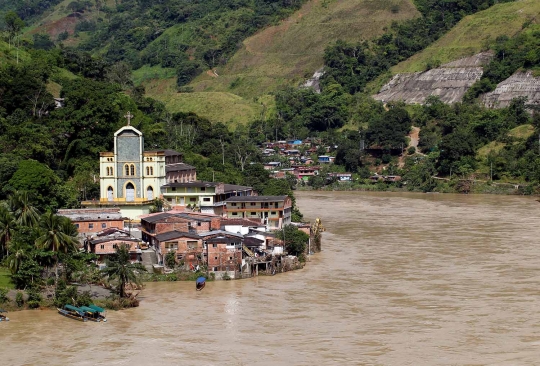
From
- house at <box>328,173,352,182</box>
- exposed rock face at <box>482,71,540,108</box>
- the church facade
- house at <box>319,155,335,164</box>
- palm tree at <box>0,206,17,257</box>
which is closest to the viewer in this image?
palm tree at <box>0,206,17,257</box>

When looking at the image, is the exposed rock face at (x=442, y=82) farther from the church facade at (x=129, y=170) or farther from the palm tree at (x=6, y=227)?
the palm tree at (x=6, y=227)

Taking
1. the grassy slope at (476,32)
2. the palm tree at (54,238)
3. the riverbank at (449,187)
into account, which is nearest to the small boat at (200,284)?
the palm tree at (54,238)

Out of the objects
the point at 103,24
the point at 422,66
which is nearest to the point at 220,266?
the point at 422,66

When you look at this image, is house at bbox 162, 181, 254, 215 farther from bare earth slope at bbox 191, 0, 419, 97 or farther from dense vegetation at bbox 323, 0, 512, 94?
bare earth slope at bbox 191, 0, 419, 97

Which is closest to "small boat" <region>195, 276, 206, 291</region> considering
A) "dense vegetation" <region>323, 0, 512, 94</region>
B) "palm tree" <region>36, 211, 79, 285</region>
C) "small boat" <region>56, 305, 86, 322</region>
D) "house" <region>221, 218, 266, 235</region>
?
"palm tree" <region>36, 211, 79, 285</region>

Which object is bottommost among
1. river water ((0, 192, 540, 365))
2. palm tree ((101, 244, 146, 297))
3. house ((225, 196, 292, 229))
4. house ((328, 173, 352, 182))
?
river water ((0, 192, 540, 365))

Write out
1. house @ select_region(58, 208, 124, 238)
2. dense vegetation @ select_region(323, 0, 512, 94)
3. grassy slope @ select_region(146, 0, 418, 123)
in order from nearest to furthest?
1. house @ select_region(58, 208, 124, 238)
2. dense vegetation @ select_region(323, 0, 512, 94)
3. grassy slope @ select_region(146, 0, 418, 123)
